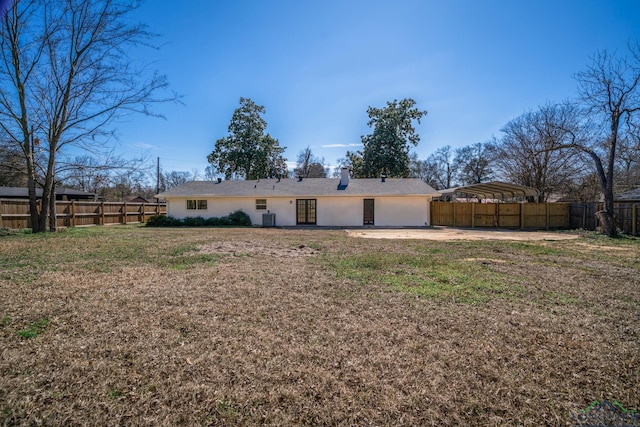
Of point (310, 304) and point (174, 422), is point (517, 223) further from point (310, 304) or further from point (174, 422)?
point (174, 422)

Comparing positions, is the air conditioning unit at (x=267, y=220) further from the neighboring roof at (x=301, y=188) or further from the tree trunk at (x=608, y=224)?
the tree trunk at (x=608, y=224)

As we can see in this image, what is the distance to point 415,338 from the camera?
3.01 meters

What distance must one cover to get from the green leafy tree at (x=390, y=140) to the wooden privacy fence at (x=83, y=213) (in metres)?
19.7

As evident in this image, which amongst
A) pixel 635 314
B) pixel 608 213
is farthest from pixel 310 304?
pixel 608 213

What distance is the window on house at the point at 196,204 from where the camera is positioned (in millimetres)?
20017

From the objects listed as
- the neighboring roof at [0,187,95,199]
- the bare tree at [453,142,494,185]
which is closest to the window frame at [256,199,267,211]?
the neighboring roof at [0,187,95,199]

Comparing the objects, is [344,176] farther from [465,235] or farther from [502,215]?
[502,215]

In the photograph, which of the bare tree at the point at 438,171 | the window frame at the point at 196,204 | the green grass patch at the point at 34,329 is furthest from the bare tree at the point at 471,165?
the green grass patch at the point at 34,329

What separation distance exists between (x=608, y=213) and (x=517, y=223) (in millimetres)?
4857

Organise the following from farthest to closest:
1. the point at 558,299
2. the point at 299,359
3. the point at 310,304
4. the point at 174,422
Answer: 1. the point at 558,299
2. the point at 310,304
3. the point at 299,359
4. the point at 174,422

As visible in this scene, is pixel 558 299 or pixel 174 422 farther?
pixel 558 299

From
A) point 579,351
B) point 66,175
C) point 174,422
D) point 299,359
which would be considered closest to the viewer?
point 174,422

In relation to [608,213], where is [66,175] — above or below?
above

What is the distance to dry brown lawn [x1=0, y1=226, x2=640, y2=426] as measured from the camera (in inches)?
78.5
